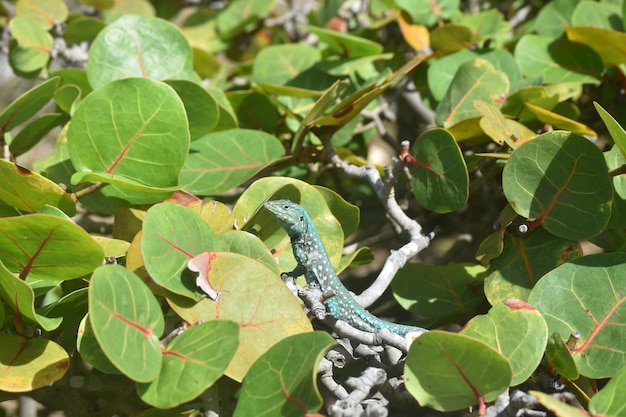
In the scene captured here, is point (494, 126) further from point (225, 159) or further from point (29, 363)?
point (29, 363)

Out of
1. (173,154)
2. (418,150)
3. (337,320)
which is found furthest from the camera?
(418,150)

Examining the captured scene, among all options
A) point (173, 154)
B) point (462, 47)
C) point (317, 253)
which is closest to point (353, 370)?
point (317, 253)

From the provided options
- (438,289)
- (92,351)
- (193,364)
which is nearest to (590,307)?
(438,289)

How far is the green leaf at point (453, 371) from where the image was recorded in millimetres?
1016

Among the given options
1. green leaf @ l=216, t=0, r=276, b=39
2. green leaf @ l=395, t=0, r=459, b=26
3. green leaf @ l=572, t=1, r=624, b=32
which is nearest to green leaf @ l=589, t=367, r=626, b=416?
green leaf @ l=572, t=1, r=624, b=32

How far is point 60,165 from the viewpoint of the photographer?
5.41 ft

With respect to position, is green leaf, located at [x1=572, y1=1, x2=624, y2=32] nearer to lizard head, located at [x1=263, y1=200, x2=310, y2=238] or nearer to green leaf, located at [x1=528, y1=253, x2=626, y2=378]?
green leaf, located at [x1=528, y1=253, x2=626, y2=378]

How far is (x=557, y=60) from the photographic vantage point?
2.09m

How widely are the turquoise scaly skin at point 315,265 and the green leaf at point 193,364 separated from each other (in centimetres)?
32

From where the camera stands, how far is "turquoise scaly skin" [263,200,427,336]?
4.57ft

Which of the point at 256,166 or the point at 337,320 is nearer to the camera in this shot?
the point at 337,320

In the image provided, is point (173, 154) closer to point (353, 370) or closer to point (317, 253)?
point (317, 253)

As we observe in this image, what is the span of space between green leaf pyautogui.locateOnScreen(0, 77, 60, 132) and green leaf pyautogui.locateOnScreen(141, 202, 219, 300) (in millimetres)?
538

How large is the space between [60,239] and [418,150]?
76 centimetres
